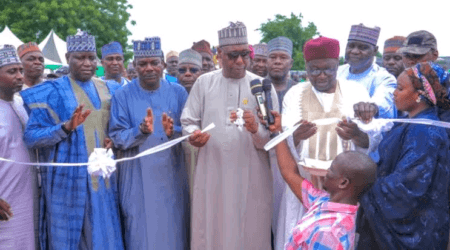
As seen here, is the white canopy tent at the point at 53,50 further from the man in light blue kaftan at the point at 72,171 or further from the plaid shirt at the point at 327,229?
the plaid shirt at the point at 327,229

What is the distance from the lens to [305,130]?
4.24m

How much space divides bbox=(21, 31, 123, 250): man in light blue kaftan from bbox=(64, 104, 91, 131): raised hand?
11 cm

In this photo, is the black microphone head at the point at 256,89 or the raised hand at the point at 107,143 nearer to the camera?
the black microphone head at the point at 256,89

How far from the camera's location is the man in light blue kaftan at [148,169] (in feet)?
17.8

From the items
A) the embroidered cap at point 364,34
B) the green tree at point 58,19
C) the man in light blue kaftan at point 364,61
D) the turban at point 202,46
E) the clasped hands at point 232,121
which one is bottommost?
the clasped hands at point 232,121

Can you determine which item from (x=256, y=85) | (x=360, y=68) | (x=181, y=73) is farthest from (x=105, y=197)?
(x=360, y=68)

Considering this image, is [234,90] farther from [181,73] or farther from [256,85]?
[181,73]

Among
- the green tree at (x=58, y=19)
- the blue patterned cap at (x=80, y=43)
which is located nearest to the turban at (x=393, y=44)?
the blue patterned cap at (x=80, y=43)

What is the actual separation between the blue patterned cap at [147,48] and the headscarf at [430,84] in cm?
264

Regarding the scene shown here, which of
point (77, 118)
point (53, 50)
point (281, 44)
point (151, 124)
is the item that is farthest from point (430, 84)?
point (53, 50)

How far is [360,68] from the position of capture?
5.86 metres

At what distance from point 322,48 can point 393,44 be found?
3886 mm

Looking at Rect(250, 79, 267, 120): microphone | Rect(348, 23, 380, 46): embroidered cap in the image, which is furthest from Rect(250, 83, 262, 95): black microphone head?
Rect(348, 23, 380, 46): embroidered cap

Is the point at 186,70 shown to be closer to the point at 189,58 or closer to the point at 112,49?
the point at 189,58
